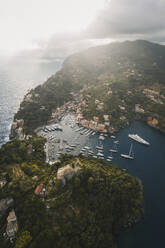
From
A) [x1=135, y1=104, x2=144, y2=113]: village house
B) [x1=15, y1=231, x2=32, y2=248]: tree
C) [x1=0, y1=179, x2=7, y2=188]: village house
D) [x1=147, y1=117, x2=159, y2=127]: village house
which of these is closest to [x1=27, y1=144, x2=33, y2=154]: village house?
[x1=0, y1=179, x2=7, y2=188]: village house

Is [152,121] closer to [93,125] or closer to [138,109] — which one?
[138,109]

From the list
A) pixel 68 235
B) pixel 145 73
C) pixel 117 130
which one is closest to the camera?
pixel 68 235

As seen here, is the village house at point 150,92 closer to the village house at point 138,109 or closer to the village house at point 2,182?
the village house at point 138,109

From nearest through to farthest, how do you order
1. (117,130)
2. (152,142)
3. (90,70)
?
(152,142) < (117,130) < (90,70)

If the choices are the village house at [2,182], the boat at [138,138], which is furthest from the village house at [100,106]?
the village house at [2,182]

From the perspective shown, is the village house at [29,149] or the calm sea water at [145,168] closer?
the calm sea water at [145,168]

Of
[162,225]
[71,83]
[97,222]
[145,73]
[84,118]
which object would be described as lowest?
[162,225]

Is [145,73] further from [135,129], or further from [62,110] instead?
[62,110]

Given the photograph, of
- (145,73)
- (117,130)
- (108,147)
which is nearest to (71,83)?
(145,73)
